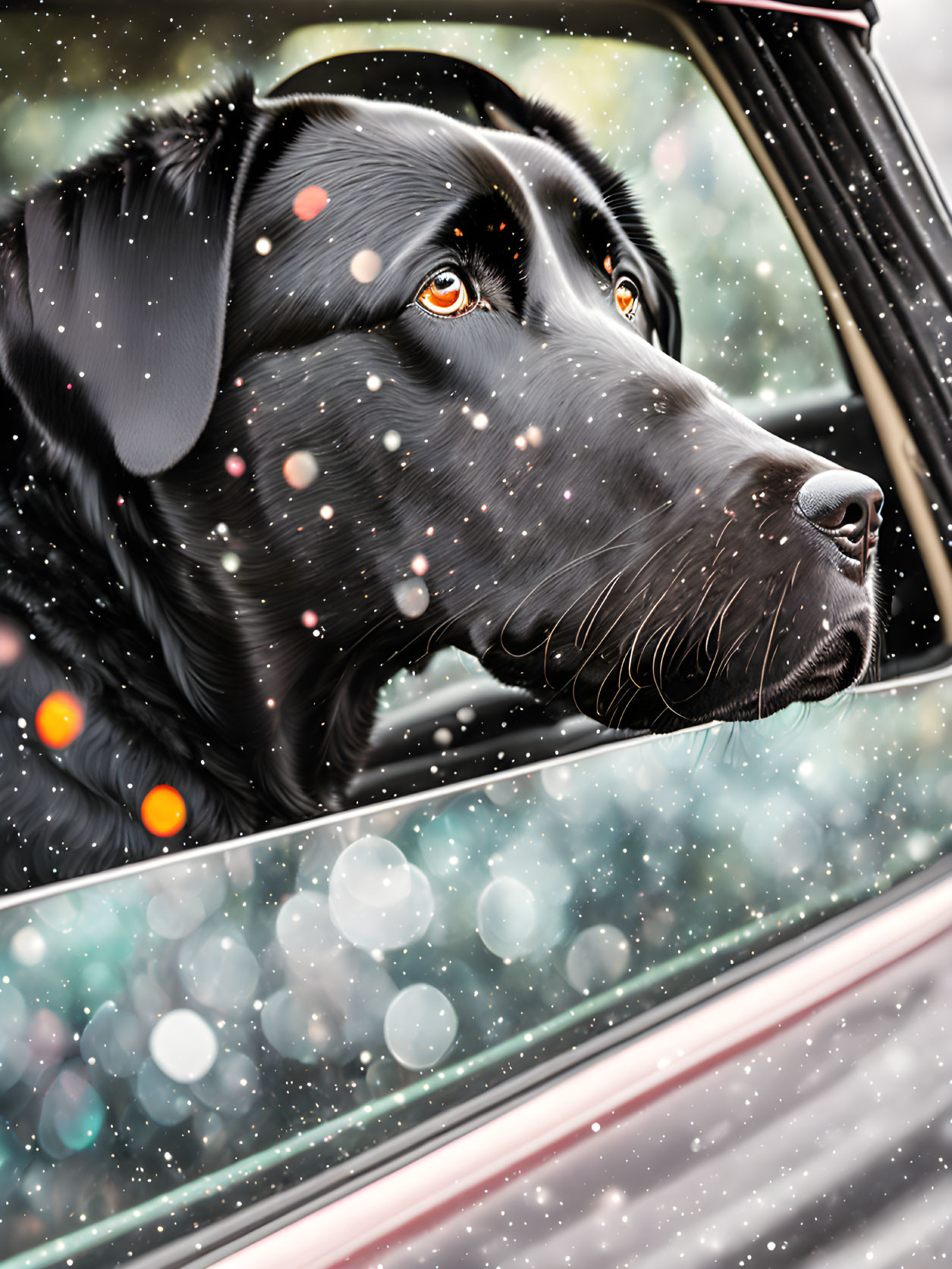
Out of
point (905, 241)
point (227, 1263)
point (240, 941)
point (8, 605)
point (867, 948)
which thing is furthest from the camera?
point (905, 241)

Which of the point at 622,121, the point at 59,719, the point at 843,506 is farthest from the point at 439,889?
the point at 622,121

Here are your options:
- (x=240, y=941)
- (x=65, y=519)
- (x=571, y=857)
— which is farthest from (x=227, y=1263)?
(x=65, y=519)

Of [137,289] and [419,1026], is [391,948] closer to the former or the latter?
[419,1026]

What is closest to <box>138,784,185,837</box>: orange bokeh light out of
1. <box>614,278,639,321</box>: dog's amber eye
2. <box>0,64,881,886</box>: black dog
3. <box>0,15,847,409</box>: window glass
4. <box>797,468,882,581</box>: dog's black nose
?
<box>0,64,881,886</box>: black dog

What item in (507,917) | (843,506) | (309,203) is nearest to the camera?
(843,506)

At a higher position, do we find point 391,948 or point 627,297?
point 627,297

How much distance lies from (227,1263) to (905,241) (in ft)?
5.32

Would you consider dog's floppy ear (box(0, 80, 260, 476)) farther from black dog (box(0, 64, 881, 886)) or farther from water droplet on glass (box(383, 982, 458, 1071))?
water droplet on glass (box(383, 982, 458, 1071))

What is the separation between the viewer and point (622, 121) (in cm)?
121

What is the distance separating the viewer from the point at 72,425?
1010mm

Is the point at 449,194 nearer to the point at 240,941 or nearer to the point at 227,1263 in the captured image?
the point at 240,941

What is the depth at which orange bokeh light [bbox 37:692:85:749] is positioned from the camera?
1019mm

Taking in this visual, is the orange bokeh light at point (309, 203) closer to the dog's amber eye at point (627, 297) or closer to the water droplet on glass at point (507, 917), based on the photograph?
the dog's amber eye at point (627, 297)

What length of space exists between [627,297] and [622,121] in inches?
8.8
